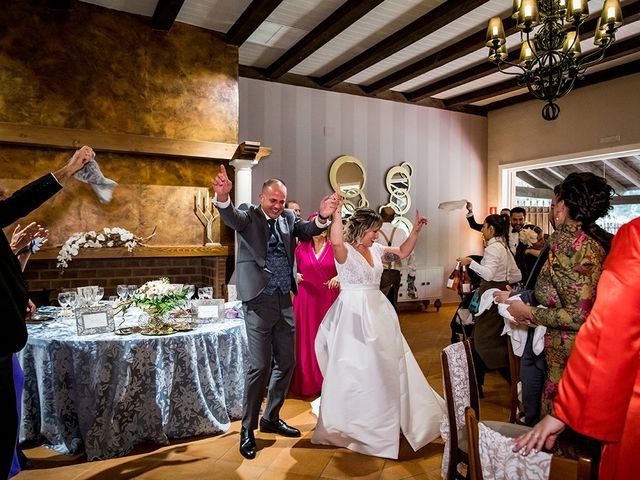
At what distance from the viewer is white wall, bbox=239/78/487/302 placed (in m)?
6.55

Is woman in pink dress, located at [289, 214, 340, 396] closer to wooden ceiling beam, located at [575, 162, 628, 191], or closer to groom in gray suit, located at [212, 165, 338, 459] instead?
groom in gray suit, located at [212, 165, 338, 459]

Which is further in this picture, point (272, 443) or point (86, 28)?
point (86, 28)

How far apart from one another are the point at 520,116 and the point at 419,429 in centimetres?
675

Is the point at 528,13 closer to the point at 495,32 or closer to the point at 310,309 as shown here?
the point at 495,32

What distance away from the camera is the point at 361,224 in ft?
9.75

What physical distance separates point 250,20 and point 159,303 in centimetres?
327

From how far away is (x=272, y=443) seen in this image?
2930 mm

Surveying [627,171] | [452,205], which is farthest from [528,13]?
[627,171]

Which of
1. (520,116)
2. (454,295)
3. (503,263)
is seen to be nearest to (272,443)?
(503,263)

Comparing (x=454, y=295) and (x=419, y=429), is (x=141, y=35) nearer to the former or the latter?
(x=419, y=429)

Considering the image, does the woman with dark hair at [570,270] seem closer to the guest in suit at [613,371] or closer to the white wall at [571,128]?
the guest in suit at [613,371]

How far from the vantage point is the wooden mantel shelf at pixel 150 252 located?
Answer: 14.3ft

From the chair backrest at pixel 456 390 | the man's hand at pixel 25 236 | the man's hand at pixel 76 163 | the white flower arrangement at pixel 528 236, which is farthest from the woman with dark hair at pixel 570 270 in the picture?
the man's hand at pixel 25 236

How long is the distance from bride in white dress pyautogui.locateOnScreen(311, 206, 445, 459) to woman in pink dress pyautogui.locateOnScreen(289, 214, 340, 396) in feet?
3.02
